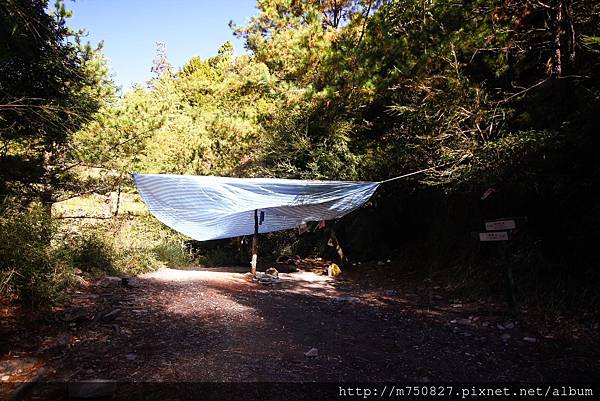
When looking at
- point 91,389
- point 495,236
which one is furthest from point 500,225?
point 91,389

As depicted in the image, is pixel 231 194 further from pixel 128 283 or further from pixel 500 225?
pixel 500 225

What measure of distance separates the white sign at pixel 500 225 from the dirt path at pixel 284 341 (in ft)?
2.90

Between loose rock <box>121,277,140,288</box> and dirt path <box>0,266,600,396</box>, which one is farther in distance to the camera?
loose rock <box>121,277,140,288</box>

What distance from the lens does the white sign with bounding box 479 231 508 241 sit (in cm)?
389

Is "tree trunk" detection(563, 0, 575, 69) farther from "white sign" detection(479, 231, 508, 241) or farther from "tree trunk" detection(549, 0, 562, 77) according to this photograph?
"white sign" detection(479, 231, 508, 241)

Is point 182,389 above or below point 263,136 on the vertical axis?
below

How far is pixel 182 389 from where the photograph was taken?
223 cm

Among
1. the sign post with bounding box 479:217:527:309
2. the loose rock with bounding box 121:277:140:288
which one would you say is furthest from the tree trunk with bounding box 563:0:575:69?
the loose rock with bounding box 121:277:140:288

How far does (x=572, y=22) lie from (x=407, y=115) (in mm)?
2123

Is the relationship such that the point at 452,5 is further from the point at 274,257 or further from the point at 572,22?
the point at 274,257

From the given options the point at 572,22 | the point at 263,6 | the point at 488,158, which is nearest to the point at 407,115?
the point at 488,158

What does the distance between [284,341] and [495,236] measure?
8.56ft

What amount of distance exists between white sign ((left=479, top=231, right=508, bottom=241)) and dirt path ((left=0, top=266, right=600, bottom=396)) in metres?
0.77

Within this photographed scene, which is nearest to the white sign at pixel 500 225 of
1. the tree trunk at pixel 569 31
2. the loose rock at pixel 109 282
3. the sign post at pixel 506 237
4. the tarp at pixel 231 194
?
the sign post at pixel 506 237
